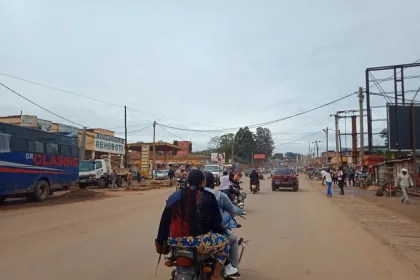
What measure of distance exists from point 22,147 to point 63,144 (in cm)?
368

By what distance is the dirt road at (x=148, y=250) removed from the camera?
6074mm

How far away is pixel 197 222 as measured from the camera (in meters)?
4.27

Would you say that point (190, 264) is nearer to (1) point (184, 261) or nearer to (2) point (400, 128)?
(1) point (184, 261)

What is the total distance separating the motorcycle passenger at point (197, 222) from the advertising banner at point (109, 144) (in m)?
37.7

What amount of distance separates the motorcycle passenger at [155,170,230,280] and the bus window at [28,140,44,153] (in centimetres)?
1510

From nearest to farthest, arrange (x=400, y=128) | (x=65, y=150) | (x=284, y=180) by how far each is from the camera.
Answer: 1. (x=65, y=150)
2. (x=400, y=128)
3. (x=284, y=180)

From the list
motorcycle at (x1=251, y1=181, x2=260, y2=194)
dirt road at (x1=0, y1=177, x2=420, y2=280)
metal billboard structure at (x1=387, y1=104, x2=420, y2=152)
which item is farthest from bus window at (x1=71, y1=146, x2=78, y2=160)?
metal billboard structure at (x1=387, y1=104, x2=420, y2=152)

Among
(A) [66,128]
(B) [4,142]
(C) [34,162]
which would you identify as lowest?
(C) [34,162]

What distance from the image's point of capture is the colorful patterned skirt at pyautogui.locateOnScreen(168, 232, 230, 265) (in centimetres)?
421

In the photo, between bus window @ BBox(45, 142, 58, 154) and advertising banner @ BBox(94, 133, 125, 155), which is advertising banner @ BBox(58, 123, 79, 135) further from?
bus window @ BBox(45, 142, 58, 154)

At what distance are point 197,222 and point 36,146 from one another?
621 inches

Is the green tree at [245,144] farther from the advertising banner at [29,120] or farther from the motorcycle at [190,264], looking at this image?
the motorcycle at [190,264]

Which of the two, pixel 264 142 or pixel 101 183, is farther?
pixel 264 142

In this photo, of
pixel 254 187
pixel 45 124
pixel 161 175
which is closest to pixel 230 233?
pixel 254 187
